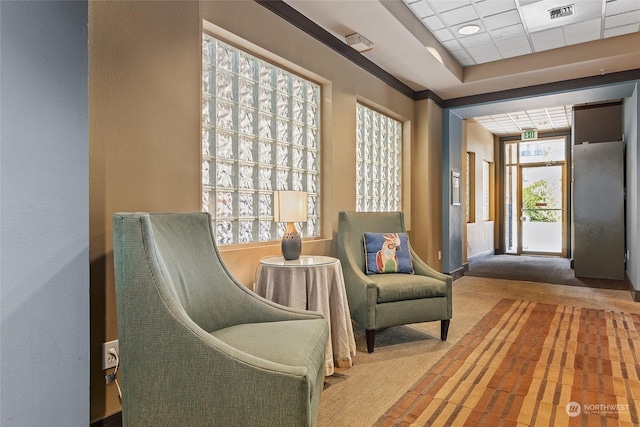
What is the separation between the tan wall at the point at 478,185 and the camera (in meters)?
7.66

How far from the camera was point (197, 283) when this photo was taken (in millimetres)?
1797

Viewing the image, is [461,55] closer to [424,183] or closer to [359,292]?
[424,183]

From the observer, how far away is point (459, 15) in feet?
11.5

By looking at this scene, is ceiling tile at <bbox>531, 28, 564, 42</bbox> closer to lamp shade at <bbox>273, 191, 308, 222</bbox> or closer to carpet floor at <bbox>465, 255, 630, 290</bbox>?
lamp shade at <bbox>273, 191, 308, 222</bbox>

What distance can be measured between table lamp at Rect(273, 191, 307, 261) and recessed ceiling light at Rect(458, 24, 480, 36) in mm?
2477

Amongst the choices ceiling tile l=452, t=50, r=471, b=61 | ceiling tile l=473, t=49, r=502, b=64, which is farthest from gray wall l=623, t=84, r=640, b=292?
ceiling tile l=452, t=50, r=471, b=61

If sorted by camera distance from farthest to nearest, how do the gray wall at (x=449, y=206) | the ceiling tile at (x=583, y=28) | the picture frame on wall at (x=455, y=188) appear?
1. the picture frame on wall at (x=455, y=188)
2. the gray wall at (x=449, y=206)
3. the ceiling tile at (x=583, y=28)

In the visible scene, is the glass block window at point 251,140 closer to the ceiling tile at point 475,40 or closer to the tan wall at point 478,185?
the ceiling tile at point 475,40

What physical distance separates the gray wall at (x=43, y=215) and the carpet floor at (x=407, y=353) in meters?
1.17

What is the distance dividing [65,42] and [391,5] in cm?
255

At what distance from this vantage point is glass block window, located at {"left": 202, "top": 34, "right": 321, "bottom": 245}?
2.57 m

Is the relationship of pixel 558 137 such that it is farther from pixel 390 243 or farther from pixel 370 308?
pixel 370 308

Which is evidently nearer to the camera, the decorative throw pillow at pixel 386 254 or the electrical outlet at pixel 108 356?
the electrical outlet at pixel 108 356

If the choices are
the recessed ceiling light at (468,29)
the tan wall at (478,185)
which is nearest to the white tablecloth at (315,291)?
the recessed ceiling light at (468,29)
